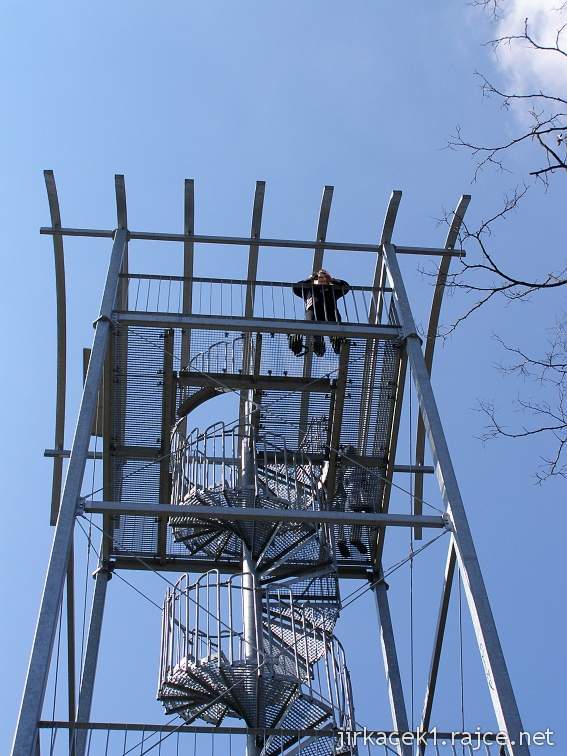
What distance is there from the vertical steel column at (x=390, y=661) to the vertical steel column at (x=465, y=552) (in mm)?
3098

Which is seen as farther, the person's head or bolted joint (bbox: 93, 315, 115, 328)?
the person's head

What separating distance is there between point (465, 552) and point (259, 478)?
3535 mm

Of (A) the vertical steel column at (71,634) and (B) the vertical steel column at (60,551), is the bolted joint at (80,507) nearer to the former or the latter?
(B) the vertical steel column at (60,551)

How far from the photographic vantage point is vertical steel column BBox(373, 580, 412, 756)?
42.1 ft

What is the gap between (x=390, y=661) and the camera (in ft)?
43.9

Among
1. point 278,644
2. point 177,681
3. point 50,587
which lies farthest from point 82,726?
point 278,644

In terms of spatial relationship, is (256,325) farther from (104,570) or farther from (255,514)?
(104,570)

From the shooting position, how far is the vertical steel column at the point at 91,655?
11.1 metres

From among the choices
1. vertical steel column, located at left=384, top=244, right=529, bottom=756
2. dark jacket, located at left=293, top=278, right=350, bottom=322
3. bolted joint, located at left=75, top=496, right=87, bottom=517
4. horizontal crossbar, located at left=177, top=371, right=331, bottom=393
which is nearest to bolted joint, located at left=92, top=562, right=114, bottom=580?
horizontal crossbar, located at left=177, top=371, right=331, bottom=393

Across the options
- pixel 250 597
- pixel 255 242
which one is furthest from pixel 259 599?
pixel 255 242

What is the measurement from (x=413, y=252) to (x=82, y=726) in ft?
24.9

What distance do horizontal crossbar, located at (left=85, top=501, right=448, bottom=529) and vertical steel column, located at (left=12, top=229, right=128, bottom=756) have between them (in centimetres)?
36

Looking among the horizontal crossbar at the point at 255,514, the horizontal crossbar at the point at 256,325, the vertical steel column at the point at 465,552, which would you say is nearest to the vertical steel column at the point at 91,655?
the horizontal crossbar at the point at 255,514

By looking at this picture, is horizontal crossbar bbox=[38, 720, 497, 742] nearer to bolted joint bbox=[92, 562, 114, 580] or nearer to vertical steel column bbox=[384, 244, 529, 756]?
vertical steel column bbox=[384, 244, 529, 756]
